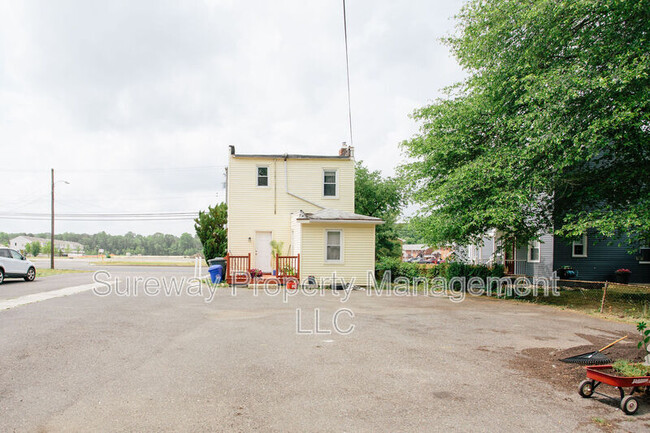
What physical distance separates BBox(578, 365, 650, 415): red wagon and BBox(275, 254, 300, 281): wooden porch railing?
12921 millimetres

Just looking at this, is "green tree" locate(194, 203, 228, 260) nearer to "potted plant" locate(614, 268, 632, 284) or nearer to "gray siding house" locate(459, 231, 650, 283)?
"gray siding house" locate(459, 231, 650, 283)

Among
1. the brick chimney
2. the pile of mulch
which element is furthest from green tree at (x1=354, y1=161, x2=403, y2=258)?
the pile of mulch

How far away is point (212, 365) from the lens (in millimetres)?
5707

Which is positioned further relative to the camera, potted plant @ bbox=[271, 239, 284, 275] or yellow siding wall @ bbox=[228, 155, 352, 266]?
yellow siding wall @ bbox=[228, 155, 352, 266]

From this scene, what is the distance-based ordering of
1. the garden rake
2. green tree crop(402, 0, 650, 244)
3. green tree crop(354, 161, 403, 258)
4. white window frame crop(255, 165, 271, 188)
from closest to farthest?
the garden rake < green tree crop(402, 0, 650, 244) < white window frame crop(255, 165, 271, 188) < green tree crop(354, 161, 403, 258)

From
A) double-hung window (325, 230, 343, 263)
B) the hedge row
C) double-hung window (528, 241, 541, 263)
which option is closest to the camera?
double-hung window (325, 230, 343, 263)

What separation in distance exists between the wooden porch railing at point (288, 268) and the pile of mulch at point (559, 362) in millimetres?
11248

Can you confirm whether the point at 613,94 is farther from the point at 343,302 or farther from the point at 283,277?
the point at 283,277

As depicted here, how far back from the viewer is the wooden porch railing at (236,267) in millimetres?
17328

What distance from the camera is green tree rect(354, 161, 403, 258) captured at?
30.6 metres

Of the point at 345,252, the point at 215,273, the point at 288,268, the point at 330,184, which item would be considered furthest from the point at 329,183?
the point at 215,273

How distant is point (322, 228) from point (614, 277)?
1553cm

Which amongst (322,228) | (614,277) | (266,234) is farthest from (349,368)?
(614,277)

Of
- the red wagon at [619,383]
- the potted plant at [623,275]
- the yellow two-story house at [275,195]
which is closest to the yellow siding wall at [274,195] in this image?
the yellow two-story house at [275,195]
